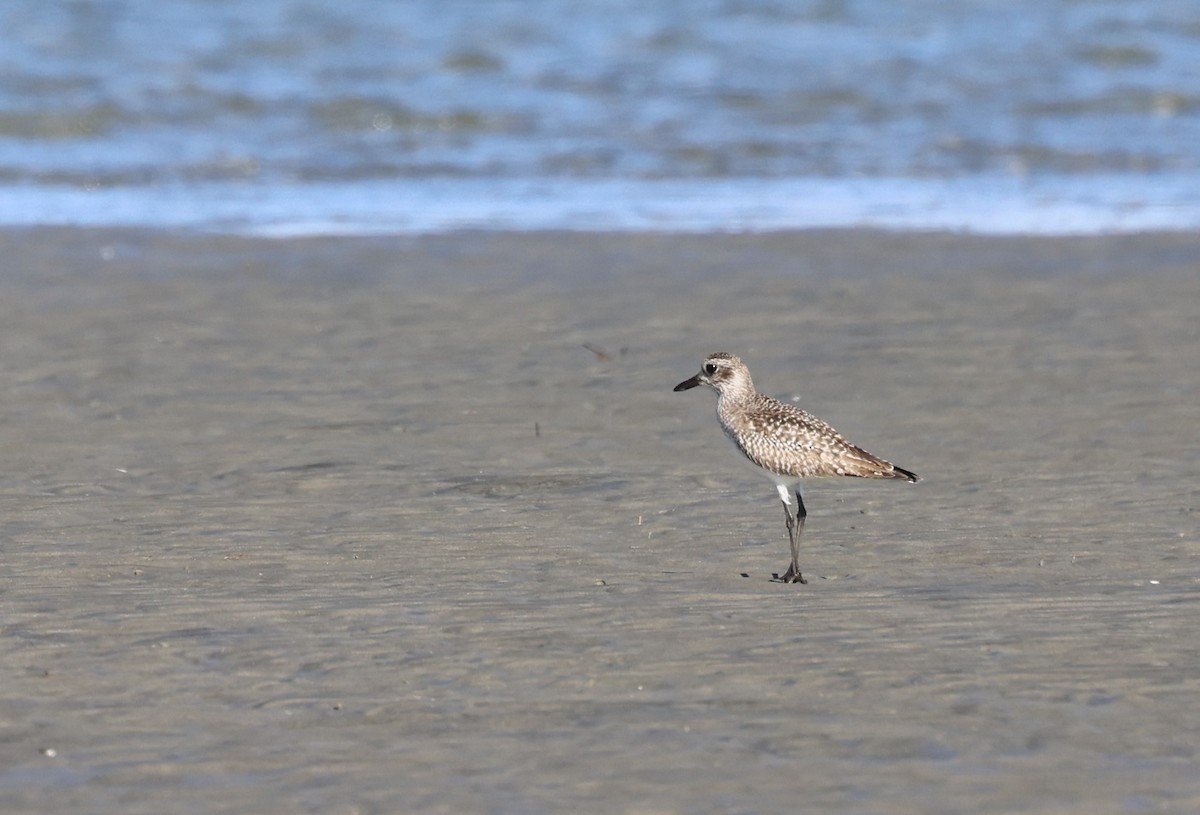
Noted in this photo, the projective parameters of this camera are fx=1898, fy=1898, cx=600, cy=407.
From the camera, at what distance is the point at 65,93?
66.7ft

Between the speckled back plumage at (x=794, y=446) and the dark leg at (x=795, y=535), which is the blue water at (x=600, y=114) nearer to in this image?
the speckled back plumage at (x=794, y=446)

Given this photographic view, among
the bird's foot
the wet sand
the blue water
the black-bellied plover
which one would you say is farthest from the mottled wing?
the blue water

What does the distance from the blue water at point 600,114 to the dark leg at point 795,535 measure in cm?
692

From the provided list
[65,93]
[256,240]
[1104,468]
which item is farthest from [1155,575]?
[65,93]

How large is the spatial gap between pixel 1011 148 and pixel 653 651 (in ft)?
42.1

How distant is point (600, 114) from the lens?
19219 millimetres

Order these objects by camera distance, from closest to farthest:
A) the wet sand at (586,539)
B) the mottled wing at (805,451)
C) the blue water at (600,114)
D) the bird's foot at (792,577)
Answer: the wet sand at (586,539) < the bird's foot at (792,577) < the mottled wing at (805,451) < the blue water at (600,114)

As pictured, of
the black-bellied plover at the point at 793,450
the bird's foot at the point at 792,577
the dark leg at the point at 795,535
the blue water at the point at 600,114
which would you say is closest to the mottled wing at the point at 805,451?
the black-bellied plover at the point at 793,450

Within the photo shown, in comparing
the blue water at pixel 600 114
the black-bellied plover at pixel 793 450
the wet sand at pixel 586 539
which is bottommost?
the wet sand at pixel 586 539

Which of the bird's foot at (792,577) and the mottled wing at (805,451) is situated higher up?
the mottled wing at (805,451)

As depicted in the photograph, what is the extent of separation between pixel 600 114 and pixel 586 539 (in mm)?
13104

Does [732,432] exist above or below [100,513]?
above

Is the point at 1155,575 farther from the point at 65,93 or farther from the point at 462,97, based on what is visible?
the point at 65,93

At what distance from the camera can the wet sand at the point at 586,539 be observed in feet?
14.6
